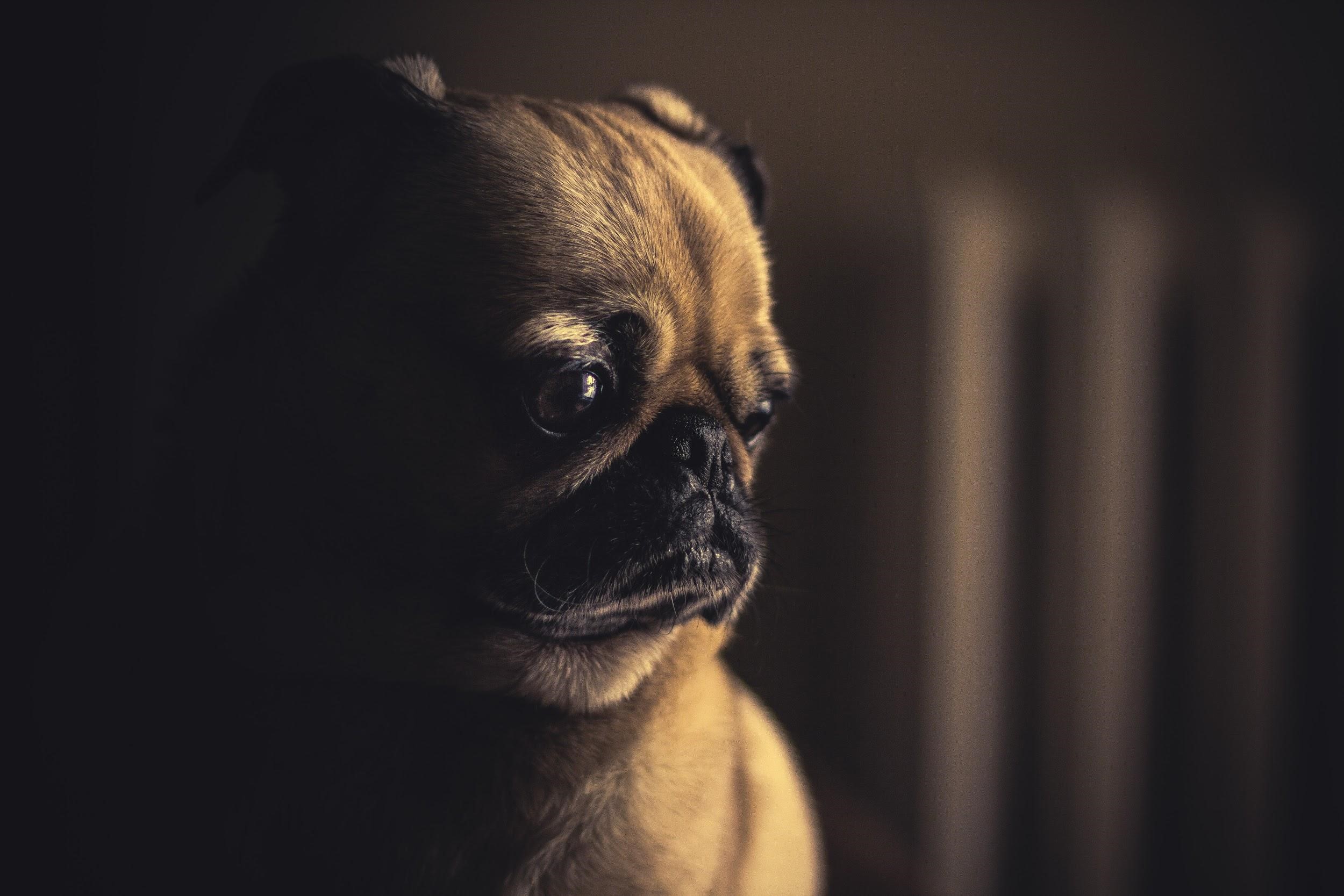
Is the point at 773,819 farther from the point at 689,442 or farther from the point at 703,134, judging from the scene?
the point at 703,134

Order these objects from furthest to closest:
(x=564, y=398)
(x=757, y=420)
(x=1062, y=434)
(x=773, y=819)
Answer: (x=1062, y=434) → (x=773, y=819) → (x=757, y=420) → (x=564, y=398)

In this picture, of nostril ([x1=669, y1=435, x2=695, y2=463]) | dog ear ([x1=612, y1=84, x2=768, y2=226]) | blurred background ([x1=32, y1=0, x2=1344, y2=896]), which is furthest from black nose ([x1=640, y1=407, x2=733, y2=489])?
blurred background ([x1=32, y1=0, x2=1344, y2=896])

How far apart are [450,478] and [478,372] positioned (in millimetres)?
52

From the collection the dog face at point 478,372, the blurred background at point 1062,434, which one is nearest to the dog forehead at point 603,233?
the dog face at point 478,372

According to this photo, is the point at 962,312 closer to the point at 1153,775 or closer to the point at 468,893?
the point at 1153,775

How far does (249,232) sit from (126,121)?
0.33 feet

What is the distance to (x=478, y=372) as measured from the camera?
0.42m

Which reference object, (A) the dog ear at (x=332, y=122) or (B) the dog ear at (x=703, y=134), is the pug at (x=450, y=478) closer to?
(A) the dog ear at (x=332, y=122)

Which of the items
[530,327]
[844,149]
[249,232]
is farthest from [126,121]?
[844,149]

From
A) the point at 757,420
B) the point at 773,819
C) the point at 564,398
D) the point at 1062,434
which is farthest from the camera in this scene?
the point at 1062,434

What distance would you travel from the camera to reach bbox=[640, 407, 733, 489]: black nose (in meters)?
0.44

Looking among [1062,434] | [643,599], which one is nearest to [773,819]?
[643,599]

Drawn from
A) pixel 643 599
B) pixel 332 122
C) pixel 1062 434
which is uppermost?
pixel 332 122

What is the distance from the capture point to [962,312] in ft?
3.68
